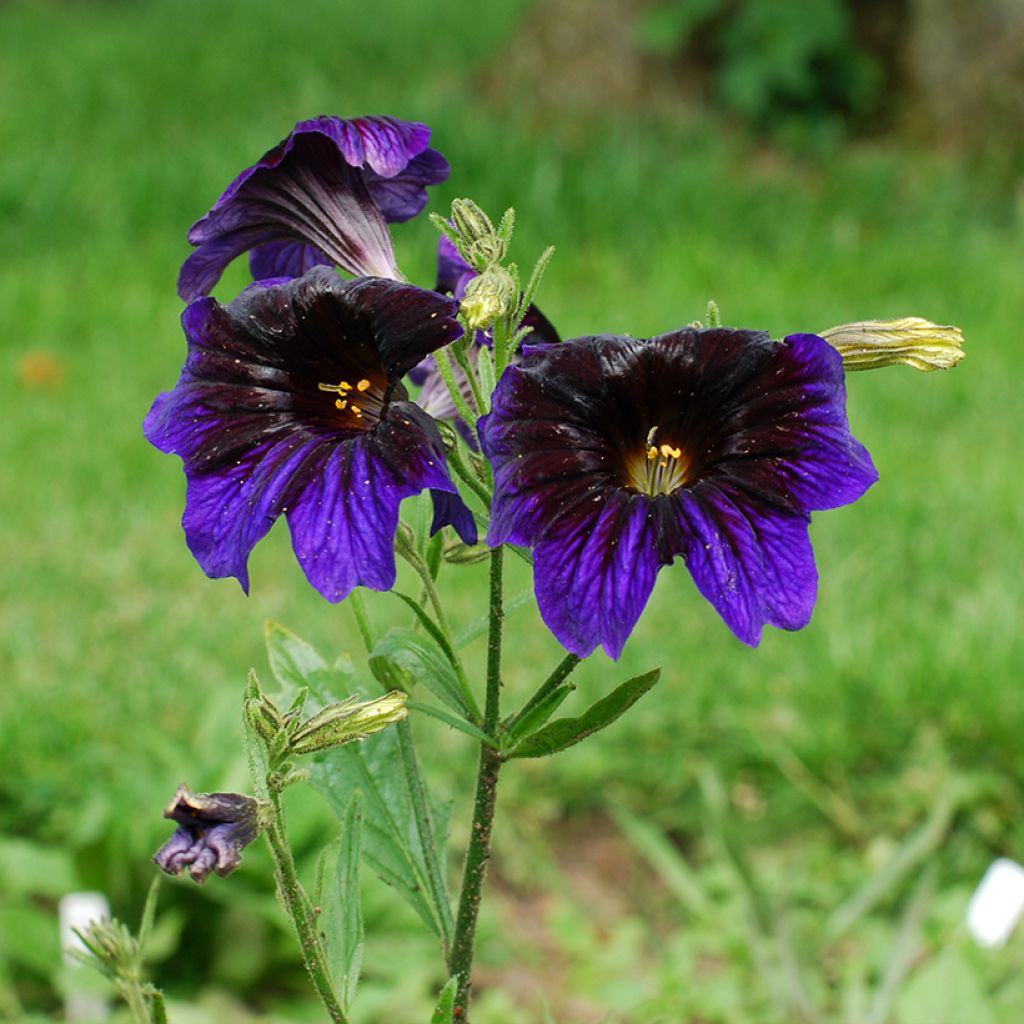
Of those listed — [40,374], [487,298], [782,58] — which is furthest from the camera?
[782,58]

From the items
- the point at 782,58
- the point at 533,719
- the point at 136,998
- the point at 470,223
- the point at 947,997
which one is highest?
the point at 782,58

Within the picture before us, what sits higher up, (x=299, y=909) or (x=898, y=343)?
(x=898, y=343)

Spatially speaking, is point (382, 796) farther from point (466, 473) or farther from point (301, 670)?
point (466, 473)

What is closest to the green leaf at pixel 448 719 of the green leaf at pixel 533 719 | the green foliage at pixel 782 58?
the green leaf at pixel 533 719

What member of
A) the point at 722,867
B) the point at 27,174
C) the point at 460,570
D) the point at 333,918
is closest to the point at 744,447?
the point at 333,918

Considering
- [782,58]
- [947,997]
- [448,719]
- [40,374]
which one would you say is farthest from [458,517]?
[782,58]

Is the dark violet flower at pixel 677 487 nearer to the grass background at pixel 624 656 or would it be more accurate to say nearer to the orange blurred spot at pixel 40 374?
the grass background at pixel 624 656

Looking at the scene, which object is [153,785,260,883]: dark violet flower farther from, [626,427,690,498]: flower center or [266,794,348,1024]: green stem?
[626,427,690,498]: flower center

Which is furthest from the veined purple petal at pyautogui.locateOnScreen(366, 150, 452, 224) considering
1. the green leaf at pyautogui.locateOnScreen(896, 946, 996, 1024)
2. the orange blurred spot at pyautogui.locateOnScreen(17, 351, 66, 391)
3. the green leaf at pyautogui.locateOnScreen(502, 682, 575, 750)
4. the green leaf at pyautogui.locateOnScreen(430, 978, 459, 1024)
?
the orange blurred spot at pyautogui.locateOnScreen(17, 351, 66, 391)
